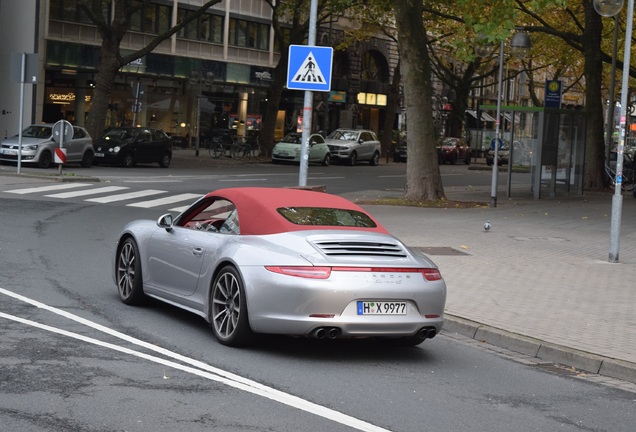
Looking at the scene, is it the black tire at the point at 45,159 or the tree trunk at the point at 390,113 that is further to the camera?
the tree trunk at the point at 390,113

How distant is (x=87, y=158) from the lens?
127 feet

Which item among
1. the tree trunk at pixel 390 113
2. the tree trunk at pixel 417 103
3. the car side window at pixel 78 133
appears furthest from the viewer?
the tree trunk at pixel 390 113

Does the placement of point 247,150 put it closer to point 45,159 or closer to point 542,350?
point 45,159

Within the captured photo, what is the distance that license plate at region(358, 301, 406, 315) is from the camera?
871 cm

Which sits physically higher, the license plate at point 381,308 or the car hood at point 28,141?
the car hood at point 28,141

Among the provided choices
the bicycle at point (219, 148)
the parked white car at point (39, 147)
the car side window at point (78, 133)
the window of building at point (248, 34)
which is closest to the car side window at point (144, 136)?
the car side window at point (78, 133)

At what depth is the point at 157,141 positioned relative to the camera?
42.8m

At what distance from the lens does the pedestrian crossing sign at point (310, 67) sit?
58.3 feet

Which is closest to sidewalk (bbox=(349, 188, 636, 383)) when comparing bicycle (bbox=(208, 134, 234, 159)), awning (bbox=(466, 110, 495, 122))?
bicycle (bbox=(208, 134, 234, 159))

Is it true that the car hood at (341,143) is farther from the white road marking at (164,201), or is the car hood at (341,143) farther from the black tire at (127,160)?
the white road marking at (164,201)

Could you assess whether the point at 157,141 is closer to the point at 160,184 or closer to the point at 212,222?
the point at 160,184

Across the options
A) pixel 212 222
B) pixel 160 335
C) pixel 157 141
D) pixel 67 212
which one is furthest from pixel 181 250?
pixel 157 141

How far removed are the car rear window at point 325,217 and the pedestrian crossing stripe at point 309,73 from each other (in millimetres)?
7899

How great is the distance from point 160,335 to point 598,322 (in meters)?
4.34
